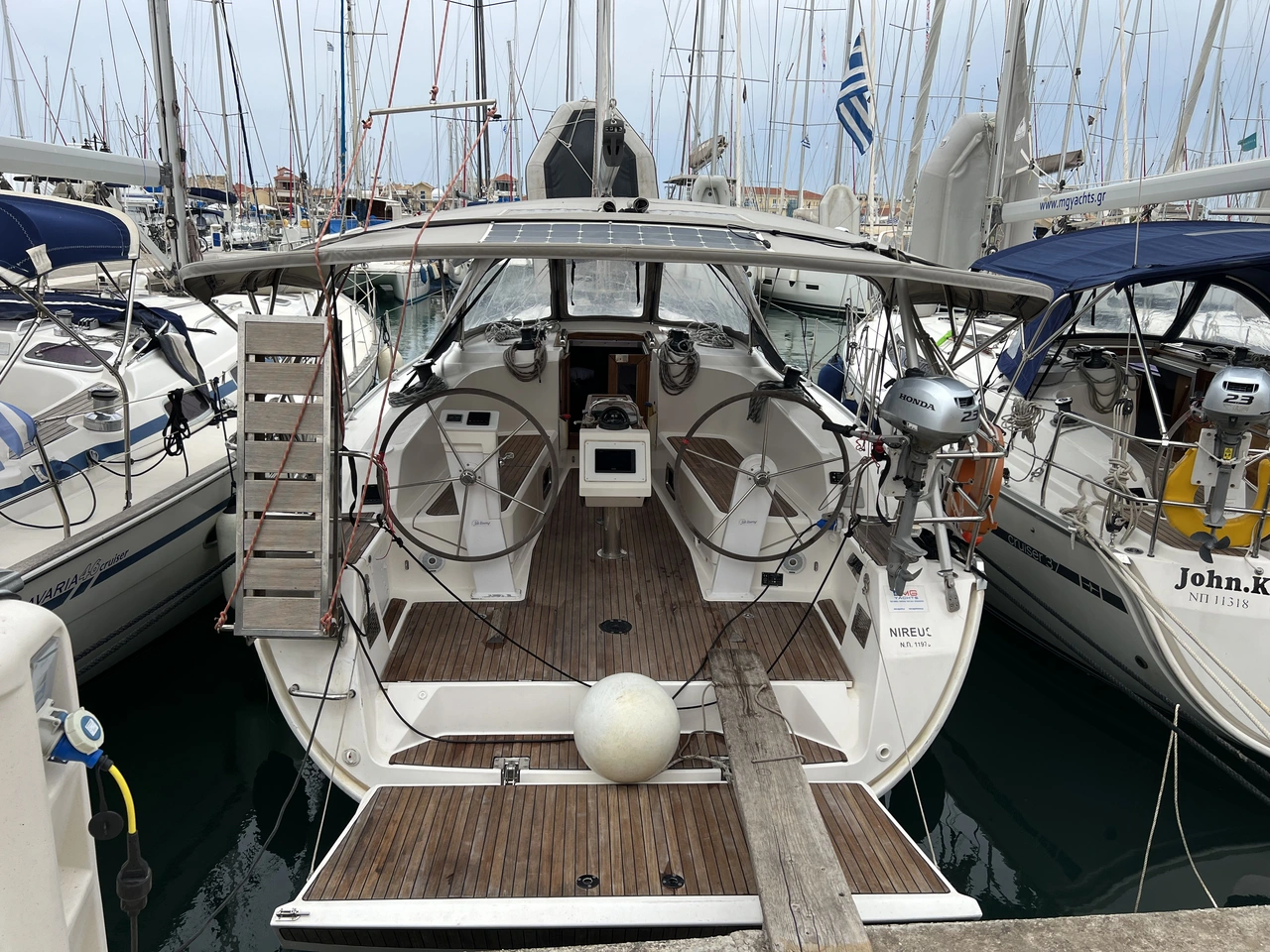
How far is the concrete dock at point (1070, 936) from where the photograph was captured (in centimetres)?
180

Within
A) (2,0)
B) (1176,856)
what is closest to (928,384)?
(1176,856)

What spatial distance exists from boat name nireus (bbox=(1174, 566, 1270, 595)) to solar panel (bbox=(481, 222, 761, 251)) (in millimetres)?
2633

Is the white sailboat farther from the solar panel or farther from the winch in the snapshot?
the winch

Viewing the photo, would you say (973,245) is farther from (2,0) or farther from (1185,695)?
(2,0)

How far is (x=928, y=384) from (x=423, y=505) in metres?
2.47

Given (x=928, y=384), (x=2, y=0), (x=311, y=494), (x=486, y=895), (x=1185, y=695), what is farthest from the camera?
(x=2, y=0)

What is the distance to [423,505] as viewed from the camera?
13.4ft

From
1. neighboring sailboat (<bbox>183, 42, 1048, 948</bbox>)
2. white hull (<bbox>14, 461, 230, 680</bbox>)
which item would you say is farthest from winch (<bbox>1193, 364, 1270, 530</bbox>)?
white hull (<bbox>14, 461, 230, 680</bbox>)

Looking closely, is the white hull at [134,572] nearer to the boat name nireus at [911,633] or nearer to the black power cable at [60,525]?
the black power cable at [60,525]

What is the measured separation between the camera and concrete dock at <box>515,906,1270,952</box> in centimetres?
180

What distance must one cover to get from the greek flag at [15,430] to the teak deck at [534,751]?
2607 mm

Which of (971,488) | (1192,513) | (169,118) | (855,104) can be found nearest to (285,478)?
(971,488)

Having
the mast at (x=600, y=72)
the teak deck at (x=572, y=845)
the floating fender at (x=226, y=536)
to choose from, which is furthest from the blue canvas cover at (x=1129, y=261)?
the floating fender at (x=226, y=536)

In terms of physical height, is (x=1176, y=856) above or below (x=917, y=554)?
below
